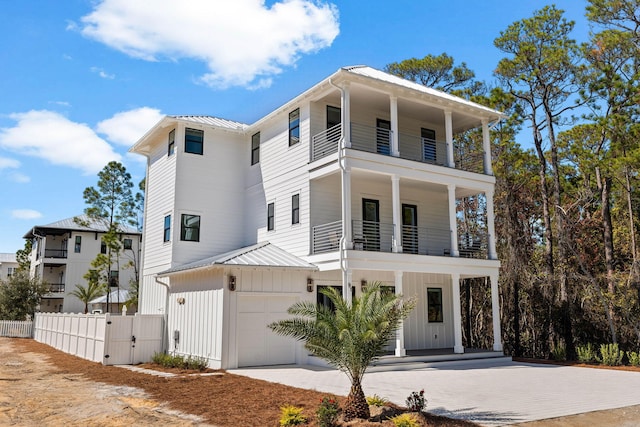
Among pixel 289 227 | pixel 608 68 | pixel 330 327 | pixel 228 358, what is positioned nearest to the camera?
pixel 330 327

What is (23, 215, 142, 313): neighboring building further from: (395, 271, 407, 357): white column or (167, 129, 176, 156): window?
(395, 271, 407, 357): white column

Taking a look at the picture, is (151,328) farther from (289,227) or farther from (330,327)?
(330,327)

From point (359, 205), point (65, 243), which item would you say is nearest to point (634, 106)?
Result: point (359, 205)

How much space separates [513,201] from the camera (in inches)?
1022

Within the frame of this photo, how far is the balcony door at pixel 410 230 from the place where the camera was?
2127cm

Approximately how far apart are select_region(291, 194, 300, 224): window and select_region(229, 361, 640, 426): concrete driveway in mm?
5497

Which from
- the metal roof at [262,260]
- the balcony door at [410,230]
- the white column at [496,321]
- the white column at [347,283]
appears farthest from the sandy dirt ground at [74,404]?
the white column at [496,321]

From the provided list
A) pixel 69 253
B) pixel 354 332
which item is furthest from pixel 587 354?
pixel 69 253

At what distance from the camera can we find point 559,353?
20.4 metres

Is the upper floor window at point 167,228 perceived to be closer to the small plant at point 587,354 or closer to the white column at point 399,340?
the white column at point 399,340

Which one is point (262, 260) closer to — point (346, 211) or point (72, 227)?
Result: point (346, 211)

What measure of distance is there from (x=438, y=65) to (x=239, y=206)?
→ 14.3 m

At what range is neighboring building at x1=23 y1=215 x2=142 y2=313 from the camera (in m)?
47.3

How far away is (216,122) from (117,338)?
408 inches
